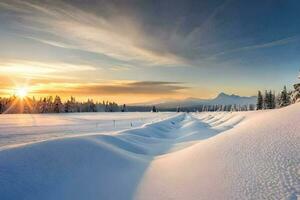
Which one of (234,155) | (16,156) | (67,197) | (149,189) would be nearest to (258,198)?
(234,155)

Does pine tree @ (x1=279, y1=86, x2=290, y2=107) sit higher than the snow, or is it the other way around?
pine tree @ (x1=279, y1=86, x2=290, y2=107)

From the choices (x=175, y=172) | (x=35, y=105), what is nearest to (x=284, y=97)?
(x=175, y=172)

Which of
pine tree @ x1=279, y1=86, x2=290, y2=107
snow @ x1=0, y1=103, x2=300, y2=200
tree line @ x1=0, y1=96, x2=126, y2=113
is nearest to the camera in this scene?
snow @ x1=0, y1=103, x2=300, y2=200

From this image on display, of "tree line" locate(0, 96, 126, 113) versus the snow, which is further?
"tree line" locate(0, 96, 126, 113)

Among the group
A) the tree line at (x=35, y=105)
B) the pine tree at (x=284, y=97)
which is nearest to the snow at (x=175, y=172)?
the pine tree at (x=284, y=97)

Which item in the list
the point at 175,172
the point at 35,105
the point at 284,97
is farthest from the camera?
the point at 35,105

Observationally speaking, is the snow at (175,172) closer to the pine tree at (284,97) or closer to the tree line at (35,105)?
the pine tree at (284,97)

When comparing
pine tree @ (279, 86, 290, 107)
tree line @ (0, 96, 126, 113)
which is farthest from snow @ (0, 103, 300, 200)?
tree line @ (0, 96, 126, 113)

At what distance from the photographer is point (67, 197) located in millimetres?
9703

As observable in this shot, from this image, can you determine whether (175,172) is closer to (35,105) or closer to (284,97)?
(284,97)

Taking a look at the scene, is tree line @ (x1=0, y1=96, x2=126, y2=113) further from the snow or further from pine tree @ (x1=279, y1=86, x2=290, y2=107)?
the snow

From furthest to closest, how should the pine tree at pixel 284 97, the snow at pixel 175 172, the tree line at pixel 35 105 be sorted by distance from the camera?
1. the tree line at pixel 35 105
2. the pine tree at pixel 284 97
3. the snow at pixel 175 172

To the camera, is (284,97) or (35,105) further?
(35,105)

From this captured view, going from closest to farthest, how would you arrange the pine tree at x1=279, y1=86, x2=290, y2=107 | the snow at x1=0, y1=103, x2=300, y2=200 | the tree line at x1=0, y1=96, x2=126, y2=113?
1. the snow at x1=0, y1=103, x2=300, y2=200
2. the pine tree at x1=279, y1=86, x2=290, y2=107
3. the tree line at x1=0, y1=96, x2=126, y2=113
